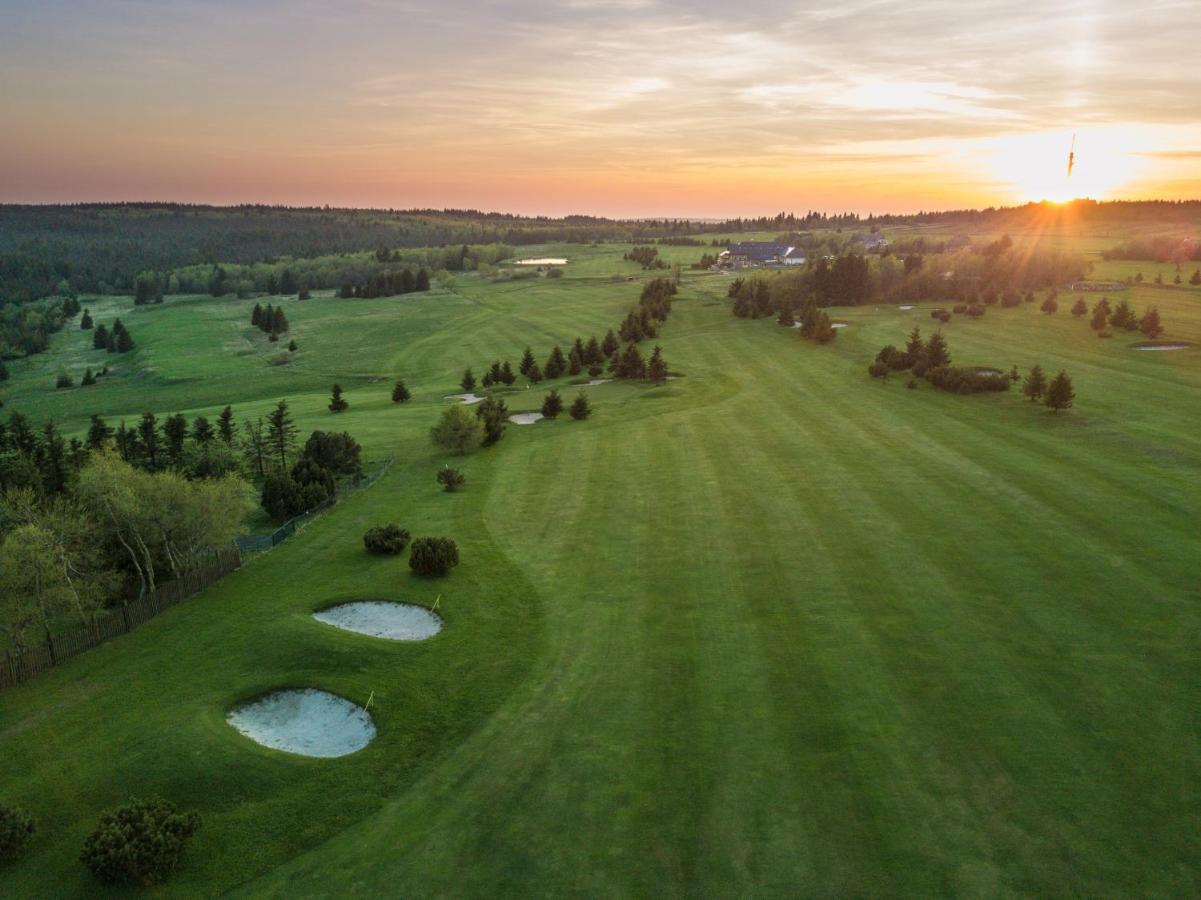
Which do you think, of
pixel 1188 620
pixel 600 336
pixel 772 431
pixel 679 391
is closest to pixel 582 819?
pixel 1188 620

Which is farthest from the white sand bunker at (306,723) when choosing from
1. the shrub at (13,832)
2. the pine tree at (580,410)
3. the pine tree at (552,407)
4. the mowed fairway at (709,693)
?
the pine tree at (552,407)

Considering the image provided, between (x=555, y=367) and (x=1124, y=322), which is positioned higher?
(x=1124, y=322)

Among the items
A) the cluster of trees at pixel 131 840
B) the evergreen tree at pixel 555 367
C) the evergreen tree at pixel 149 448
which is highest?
the evergreen tree at pixel 555 367

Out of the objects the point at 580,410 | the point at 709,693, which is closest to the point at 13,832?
the point at 709,693

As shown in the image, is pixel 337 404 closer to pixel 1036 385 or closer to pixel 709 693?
pixel 709 693

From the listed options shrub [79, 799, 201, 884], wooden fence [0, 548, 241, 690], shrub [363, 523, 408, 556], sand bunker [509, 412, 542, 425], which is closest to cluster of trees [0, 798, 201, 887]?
shrub [79, 799, 201, 884]

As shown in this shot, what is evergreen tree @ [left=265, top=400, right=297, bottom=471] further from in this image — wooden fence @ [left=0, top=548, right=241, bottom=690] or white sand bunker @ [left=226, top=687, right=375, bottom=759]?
white sand bunker @ [left=226, top=687, right=375, bottom=759]

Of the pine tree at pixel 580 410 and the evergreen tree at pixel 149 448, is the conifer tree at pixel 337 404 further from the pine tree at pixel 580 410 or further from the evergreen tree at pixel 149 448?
the pine tree at pixel 580 410
